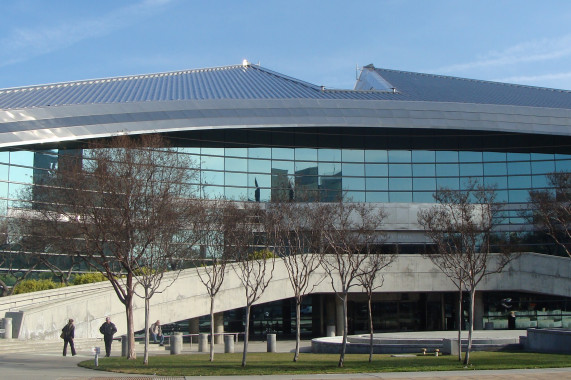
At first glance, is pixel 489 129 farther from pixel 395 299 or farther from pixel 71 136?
pixel 71 136

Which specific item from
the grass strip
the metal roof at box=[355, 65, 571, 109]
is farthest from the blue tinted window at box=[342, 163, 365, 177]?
the grass strip

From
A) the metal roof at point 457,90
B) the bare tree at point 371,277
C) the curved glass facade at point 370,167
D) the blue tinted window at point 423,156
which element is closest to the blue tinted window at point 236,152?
the curved glass facade at point 370,167

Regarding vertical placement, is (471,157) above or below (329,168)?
above

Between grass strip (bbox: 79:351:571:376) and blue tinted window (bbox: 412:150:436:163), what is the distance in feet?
82.6

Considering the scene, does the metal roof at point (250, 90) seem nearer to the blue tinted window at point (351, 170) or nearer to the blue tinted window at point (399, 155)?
the blue tinted window at point (399, 155)

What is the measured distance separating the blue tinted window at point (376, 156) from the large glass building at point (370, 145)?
7 cm

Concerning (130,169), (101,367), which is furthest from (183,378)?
(130,169)

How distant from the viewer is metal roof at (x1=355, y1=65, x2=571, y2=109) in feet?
171

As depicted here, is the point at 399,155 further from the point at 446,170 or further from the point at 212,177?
the point at 212,177

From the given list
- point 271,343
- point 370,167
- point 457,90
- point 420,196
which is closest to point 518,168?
point 420,196

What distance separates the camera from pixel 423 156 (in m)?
50.7

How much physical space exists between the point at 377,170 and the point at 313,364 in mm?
28415

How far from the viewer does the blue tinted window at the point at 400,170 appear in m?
50.4

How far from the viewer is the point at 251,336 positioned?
4881cm
